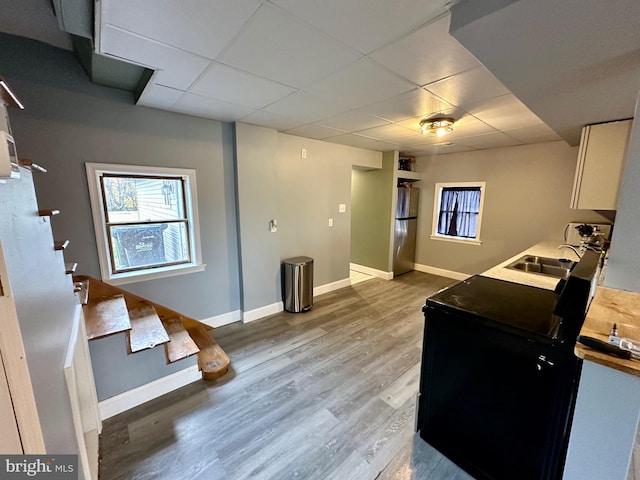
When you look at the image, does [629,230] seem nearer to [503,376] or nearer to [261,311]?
[503,376]

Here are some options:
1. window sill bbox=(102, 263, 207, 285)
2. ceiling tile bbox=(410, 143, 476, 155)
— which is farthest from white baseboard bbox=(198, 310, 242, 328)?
ceiling tile bbox=(410, 143, 476, 155)

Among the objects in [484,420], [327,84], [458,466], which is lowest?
[458,466]

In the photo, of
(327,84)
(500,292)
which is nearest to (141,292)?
(327,84)

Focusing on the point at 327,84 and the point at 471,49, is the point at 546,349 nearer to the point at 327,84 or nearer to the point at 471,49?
the point at 471,49

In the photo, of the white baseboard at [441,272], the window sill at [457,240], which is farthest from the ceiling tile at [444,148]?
the white baseboard at [441,272]

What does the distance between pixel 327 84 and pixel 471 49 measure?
946 mm

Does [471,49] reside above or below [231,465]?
above

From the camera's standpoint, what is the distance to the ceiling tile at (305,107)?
2.16m

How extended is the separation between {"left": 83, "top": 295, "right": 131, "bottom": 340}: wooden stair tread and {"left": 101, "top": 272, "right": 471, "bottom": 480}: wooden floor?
26.9 inches

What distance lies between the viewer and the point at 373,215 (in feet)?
16.3

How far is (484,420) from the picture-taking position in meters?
1.39

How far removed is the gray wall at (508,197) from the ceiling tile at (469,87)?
2.51 m

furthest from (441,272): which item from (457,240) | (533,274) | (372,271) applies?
(533,274)

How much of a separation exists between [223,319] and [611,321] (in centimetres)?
319
